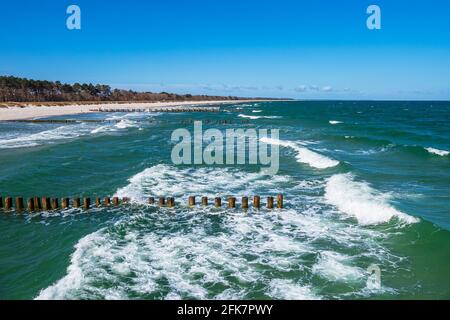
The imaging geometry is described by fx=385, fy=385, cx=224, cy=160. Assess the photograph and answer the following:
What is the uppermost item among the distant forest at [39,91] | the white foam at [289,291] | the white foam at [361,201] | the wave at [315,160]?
the distant forest at [39,91]

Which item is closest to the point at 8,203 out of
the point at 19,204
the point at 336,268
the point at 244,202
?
the point at 19,204

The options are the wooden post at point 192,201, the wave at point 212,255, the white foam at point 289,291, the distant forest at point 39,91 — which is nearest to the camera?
the white foam at point 289,291

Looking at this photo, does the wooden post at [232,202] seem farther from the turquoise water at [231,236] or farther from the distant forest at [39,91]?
the distant forest at [39,91]

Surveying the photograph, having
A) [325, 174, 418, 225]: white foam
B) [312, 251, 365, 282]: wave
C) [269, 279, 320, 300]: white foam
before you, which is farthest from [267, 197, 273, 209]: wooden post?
[269, 279, 320, 300]: white foam

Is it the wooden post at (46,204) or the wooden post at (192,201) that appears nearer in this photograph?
the wooden post at (46,204)

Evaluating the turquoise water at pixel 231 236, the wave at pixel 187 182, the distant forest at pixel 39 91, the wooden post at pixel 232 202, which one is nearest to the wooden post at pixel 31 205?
the turquoise water at pixel 231 236
